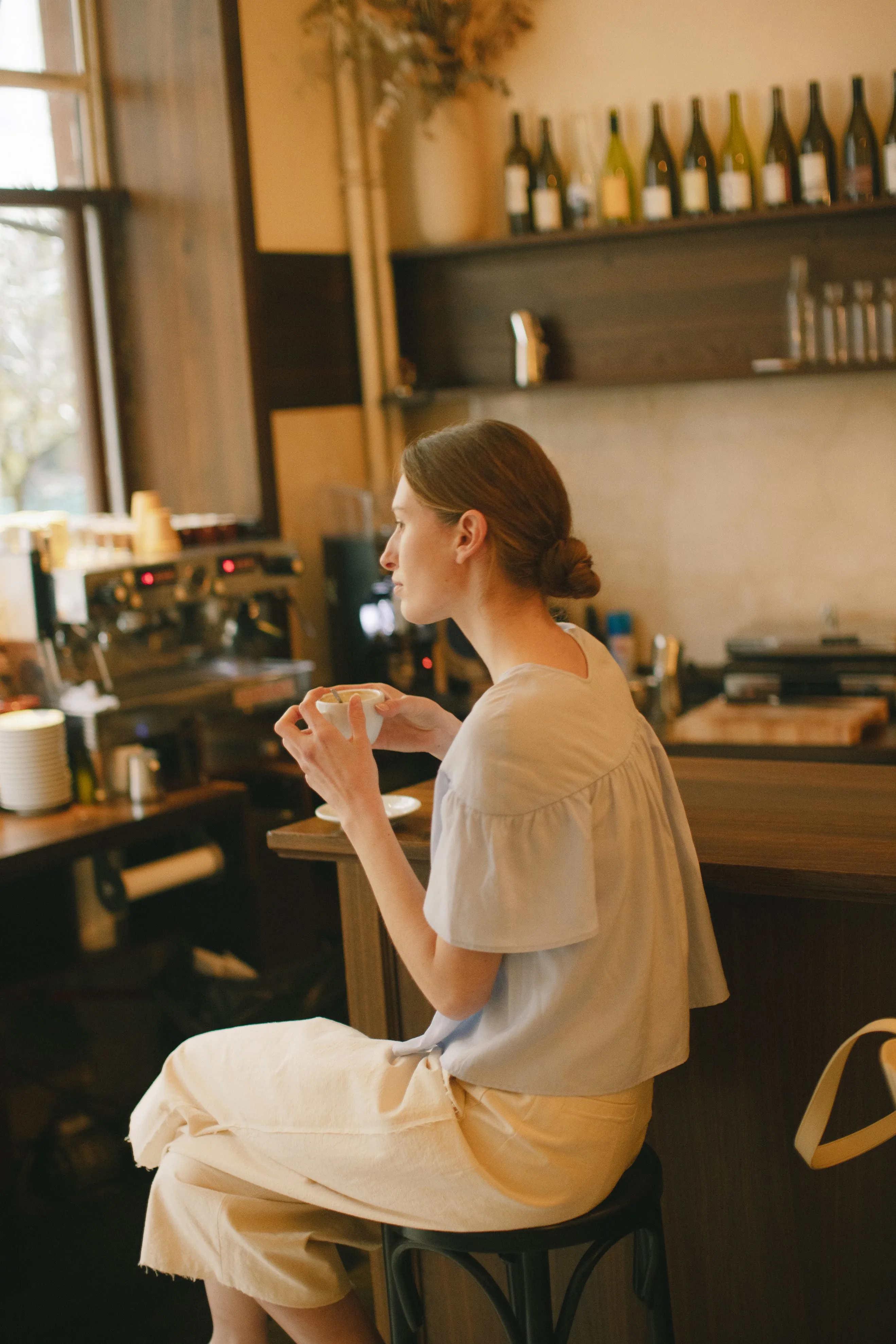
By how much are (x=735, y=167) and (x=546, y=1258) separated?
10.2 feet

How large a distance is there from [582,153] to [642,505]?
105 centimetres

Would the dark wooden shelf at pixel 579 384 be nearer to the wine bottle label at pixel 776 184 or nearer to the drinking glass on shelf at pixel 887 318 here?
the drinking glass on shelf at pixel 887 318

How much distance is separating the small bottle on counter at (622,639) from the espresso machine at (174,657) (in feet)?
3.22

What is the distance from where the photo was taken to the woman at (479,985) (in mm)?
1334

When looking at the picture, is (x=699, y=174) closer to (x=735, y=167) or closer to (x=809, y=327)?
(x=735, y=167)

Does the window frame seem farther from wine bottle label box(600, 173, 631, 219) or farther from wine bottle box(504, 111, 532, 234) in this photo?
wine bottle label box(600, 173, 631, 219)

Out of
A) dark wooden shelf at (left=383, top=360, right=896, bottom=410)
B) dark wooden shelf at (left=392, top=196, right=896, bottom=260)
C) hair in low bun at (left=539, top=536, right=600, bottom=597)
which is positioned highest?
dark wooden shelf at (left=392, top=196, right=896, bottom=260)

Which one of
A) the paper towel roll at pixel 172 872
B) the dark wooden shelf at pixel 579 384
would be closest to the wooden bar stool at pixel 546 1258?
the paper towel roll at pixel 172 872

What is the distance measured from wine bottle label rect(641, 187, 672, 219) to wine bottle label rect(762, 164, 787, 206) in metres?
0.28

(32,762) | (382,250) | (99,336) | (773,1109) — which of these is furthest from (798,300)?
(773,1109)

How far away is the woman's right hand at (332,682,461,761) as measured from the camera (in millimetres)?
1718

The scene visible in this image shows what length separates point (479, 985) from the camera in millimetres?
1361

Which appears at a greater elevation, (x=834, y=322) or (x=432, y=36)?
(x=432, y=36)

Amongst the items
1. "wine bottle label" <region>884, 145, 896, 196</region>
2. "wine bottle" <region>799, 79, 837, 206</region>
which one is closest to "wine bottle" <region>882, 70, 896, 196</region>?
"wine bottle label" <region>884, 145, 896, 196</region>
